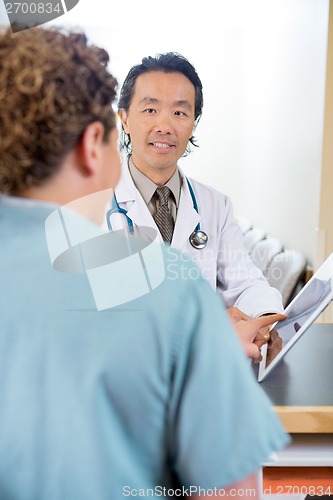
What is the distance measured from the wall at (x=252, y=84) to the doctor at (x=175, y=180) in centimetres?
2

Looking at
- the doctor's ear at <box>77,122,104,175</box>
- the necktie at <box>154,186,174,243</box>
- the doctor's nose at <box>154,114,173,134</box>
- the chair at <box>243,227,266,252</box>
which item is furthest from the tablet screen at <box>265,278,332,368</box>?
the doctor's ear at <box>77,122,104,175</box>

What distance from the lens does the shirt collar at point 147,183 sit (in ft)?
3.16

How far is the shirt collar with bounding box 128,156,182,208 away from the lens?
963mm

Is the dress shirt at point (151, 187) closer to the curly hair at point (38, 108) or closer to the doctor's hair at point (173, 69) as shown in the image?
the doctor's hair at point (173, 69)

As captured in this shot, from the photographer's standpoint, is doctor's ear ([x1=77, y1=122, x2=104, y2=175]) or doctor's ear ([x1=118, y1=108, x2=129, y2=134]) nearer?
doctor's ear ([x1=77, y1=122, x2=104, y2=175])

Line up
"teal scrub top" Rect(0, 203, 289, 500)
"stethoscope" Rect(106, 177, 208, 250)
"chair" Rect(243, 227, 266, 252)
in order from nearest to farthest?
1. "teal scrub top" Rect(0, 203, 289, 500)
2. "stethoscope" Rect(106, 177, 208, 250)
3. "chair" Rect(243, 227, 266, 252)

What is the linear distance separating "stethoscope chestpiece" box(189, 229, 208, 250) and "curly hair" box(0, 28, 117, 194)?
0.37 meters

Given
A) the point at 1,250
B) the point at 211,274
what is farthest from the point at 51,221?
the point at 211,274

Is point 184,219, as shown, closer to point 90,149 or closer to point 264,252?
point 264,252

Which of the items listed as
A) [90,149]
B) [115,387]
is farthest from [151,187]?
[115,387]

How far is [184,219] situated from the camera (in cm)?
97

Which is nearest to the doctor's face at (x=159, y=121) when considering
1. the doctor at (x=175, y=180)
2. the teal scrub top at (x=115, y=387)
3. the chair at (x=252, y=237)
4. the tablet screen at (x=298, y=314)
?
the doctor at (x=175, y=180)

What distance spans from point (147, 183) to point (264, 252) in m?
0.24

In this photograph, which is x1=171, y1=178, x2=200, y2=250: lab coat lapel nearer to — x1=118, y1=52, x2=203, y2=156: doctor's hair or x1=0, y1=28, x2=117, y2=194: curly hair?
x1=118, y1=52, x2=203, y2=156: doctor's hair
